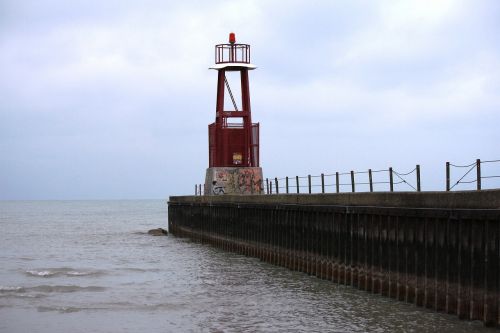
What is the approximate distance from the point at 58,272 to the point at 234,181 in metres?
15.8

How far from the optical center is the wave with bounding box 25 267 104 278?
27438mm

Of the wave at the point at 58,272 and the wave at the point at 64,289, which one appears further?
the wave at the point at 58,272

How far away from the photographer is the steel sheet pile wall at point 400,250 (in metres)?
14.4

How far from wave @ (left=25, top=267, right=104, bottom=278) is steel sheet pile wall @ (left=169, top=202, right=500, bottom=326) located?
20.9 feet

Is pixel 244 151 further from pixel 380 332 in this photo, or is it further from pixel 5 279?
pixel 380 332

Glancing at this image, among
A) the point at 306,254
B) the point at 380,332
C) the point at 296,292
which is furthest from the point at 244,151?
the point at 380,332

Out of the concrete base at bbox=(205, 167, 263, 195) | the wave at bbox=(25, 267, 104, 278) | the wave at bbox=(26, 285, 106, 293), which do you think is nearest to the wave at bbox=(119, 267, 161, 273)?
the wave at bbox=(25, 267, 104, 278)

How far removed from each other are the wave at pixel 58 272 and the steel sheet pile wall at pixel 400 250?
20.9 ft

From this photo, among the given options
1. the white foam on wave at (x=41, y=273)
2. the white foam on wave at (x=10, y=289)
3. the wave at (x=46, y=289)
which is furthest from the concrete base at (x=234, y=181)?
the white foam on wave at (x=10, y=289)

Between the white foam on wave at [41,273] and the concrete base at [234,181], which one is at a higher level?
the concrete base at [234,181]

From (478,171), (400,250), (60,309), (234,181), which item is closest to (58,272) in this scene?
(60,309)

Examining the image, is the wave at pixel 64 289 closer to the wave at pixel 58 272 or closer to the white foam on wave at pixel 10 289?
the white foam on wave at pixel 10 289

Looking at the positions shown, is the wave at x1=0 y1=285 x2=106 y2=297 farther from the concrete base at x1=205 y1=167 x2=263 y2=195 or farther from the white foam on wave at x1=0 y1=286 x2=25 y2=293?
the concrete base at x1=205 y1=167 x2=263 y2=195

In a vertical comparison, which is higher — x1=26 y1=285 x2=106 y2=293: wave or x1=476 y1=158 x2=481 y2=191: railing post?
x1=476 y1=158 x2=481 y2=191: railing post
